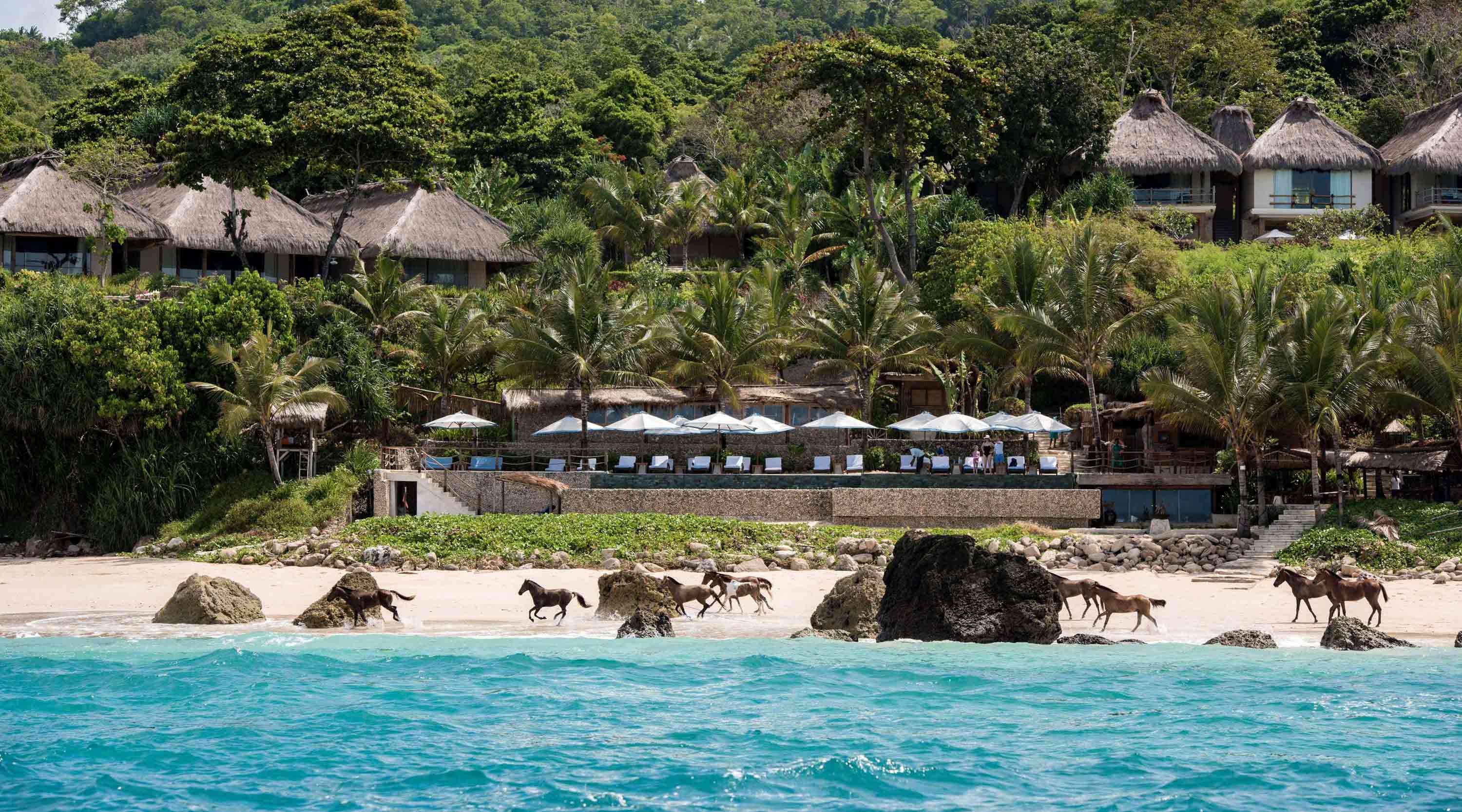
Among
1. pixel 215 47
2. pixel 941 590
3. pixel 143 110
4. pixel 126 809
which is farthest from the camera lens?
pixel 143 110

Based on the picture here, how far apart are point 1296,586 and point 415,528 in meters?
16.2

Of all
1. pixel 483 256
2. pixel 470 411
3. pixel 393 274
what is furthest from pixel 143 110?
pixel 470 411

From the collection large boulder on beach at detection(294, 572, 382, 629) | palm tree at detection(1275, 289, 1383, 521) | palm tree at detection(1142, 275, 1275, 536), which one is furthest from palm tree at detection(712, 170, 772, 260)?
large boulder on beach at detection(294, 572, 382, 629)

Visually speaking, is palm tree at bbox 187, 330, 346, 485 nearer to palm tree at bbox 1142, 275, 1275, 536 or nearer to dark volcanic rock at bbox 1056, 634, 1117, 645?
palm tree at bbox 1142, 275, 1275, 536

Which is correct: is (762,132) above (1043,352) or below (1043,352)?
above

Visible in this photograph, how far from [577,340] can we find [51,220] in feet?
53.9

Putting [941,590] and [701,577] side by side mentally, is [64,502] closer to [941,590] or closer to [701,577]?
[701,577]

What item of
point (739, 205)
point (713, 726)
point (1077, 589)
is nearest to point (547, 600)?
point (713, 726)

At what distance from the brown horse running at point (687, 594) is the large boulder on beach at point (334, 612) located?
425cm

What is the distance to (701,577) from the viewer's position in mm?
24578

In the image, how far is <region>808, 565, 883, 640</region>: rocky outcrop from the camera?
19.6 meters

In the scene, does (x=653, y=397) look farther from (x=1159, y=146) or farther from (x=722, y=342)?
(x=1159, y=146)

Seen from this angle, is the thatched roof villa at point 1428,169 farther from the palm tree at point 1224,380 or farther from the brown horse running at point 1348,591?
the brown horse running at point 1348,591

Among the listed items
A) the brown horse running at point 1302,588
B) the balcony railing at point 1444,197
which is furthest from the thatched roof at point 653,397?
the balcony railing at point 1444,197
